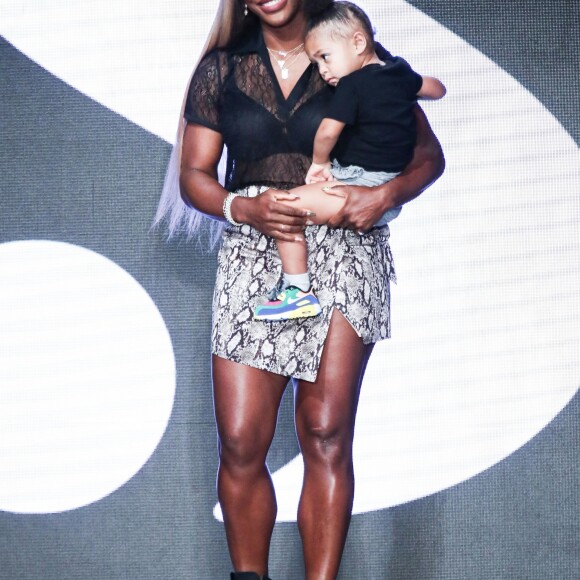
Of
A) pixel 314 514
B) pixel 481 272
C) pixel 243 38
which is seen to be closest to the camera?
pixel 314 514

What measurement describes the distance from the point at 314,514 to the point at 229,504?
0.68ft

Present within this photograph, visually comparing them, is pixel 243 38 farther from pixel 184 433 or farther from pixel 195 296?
pixel 184 433

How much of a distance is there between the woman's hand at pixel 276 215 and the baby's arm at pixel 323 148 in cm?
8

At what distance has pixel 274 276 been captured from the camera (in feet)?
6.96

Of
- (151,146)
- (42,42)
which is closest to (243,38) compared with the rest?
(151,146)

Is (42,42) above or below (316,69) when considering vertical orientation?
below

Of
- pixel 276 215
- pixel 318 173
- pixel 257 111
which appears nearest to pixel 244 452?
pixel 276 215

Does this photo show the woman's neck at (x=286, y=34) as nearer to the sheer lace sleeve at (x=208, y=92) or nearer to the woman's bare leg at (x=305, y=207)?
the sheer lace sleeve at (x=208, y=92)

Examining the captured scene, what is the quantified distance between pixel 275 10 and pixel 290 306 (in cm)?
68

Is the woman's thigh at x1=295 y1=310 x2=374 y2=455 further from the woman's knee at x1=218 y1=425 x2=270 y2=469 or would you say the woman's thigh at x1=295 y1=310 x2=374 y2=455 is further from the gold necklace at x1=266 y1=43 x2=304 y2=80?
the gold necklace at x1=266 y1=43 x2=304 y2=80

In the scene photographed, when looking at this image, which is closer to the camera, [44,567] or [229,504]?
[229,504]

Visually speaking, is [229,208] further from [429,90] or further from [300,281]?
[429,90]

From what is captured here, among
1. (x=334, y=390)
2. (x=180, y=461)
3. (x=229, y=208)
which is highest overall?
(x=229, y=208)

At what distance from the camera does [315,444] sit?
81.0 inches
